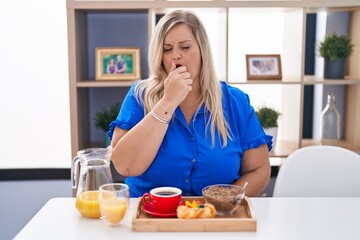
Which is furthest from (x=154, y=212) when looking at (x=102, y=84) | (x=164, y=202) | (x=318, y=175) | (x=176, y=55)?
(x=102, y=84)

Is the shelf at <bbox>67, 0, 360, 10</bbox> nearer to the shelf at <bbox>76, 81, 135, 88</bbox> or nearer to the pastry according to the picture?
the shelf at <bbox>76, 81, 135, 88</bbox>

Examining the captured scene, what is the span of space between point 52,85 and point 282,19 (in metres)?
1.47

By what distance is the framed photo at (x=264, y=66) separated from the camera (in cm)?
254

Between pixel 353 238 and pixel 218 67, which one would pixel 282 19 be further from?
pixel 353 238

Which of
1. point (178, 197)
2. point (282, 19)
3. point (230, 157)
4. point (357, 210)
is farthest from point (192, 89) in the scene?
point (282, 19)

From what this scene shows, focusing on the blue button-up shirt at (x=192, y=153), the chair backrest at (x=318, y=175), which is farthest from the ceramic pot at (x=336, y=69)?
the blue button-up shirt at (x=192, y=153)

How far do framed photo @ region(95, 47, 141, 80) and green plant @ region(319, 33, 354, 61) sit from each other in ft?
3.45

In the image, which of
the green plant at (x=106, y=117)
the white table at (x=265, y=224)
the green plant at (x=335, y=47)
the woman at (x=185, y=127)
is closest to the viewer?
the white table at (x=265, y=224)

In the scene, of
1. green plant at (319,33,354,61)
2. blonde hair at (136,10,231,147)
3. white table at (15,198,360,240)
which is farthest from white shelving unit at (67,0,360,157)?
white table at (15,198,360,240)

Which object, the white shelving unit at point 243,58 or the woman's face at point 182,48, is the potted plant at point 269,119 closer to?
the white shelving unit at point 243,58

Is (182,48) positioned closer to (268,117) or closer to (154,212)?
(154,212)

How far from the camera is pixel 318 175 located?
1816 mm

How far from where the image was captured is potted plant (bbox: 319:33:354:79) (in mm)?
2471

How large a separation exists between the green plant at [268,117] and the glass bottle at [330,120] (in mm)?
279
